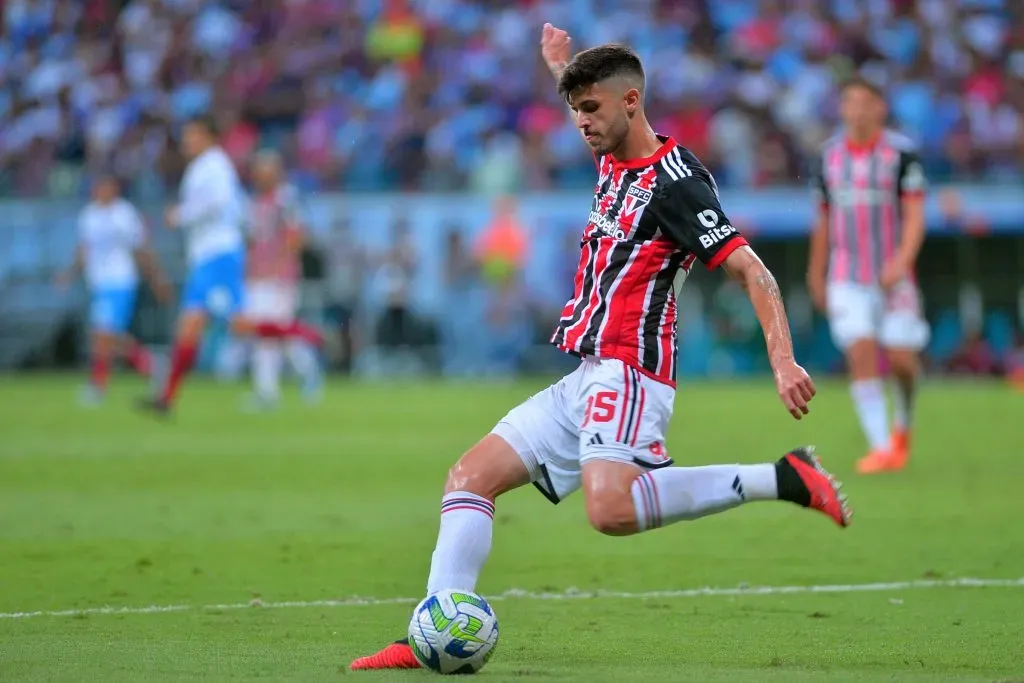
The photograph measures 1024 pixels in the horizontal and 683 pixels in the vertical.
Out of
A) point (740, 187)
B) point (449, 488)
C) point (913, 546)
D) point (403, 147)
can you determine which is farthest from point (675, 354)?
point (403, 147)

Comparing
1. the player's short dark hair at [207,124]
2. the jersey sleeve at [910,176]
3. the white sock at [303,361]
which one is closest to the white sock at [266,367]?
the white sock at [303,361]

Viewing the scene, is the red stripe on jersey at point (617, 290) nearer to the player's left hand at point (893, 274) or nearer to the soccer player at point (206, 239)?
the player's left hand at point (893, 274)

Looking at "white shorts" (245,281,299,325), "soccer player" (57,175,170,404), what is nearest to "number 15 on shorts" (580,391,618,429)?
"white shorts" (245,281,299,325)

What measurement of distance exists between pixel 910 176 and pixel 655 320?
684 centimetres

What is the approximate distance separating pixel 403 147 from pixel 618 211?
20784mm

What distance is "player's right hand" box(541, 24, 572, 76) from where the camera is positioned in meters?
6.45

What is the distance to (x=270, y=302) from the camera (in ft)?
67.7

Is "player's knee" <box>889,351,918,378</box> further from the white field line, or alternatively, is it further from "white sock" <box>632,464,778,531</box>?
"white sock" <box>632,464,778,531</box>

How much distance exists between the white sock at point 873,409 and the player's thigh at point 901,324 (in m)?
0.65

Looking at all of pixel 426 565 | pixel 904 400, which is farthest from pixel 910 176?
pixel 426 565

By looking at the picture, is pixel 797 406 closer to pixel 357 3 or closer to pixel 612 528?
pixel 612 528

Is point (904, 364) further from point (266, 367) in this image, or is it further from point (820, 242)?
point (266, 367)

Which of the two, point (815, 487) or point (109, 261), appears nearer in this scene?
point (815, 487)

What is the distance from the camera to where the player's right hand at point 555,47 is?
6445 millimetres
